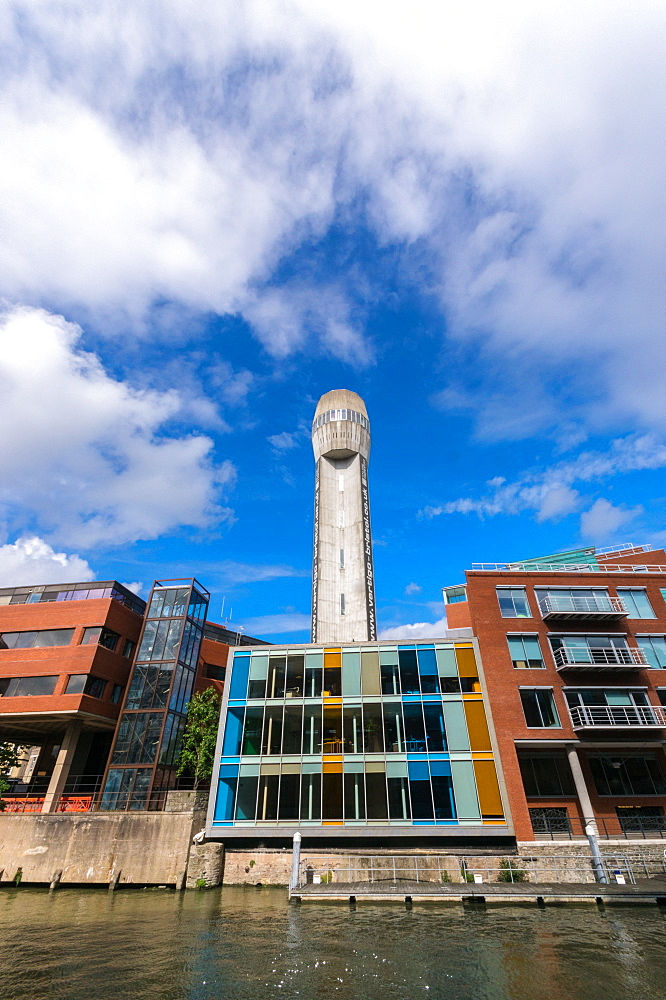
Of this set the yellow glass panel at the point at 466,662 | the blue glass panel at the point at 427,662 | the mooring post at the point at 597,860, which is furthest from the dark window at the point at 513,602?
the mooring post at the point at 597,860

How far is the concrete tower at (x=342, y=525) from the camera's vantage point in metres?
64.9

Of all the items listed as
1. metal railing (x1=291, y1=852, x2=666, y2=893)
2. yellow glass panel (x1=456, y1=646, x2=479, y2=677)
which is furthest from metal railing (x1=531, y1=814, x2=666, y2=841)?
yellow glass panel (x1=456, y1=646, x2=479, y2=677)

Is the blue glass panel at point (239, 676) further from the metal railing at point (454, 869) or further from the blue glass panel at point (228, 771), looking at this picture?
the metal railing at point (454, 869)

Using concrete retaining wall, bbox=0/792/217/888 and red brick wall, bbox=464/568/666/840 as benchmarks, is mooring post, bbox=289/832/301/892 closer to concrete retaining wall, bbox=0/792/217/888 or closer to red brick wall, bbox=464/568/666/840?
concrete retaining wall, bbox=0/792/217/888

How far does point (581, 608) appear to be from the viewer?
134 feet

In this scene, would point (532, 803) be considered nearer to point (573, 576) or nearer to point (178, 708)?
point (573, 576)

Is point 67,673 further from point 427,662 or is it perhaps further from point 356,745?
point 427,662

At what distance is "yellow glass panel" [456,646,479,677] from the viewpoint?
119 feet

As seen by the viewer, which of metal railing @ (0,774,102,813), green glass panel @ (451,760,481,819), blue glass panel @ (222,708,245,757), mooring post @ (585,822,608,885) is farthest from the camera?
Answer: metal railing @ (0,774,102,813)

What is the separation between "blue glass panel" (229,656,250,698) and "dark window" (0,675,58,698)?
631 inches

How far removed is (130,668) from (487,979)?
38.5 meters

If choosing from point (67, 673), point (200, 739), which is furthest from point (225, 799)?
point (67, 673)

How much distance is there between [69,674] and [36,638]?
17.4 feet

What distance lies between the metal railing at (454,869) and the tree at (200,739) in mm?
13288
